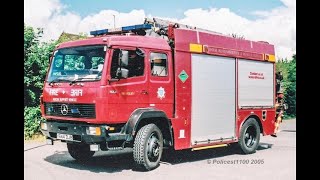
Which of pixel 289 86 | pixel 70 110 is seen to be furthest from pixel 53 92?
pixel 289 86

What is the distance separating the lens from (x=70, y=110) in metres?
7.54

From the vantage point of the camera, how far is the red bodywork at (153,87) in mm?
7305

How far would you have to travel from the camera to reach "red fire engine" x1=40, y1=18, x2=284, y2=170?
738cm

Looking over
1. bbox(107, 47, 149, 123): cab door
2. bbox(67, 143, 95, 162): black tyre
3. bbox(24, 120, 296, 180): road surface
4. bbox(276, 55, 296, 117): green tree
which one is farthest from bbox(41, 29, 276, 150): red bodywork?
bbox(276, 55, 296, 117): green tree

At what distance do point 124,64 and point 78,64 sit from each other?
934 mm

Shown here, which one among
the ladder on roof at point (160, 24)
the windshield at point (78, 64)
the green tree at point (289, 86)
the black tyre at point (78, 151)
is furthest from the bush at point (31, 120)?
the green tree at point (289, 86)

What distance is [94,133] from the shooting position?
7.25 metres

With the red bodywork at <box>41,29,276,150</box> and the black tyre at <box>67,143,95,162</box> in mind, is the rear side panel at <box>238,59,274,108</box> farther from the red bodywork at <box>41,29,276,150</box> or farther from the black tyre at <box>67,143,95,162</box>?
the black tyre at <box>67,143,95,162</box>

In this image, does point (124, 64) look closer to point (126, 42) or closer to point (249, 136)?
point (126, 42)

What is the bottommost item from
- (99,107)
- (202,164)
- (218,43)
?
(202,164)
